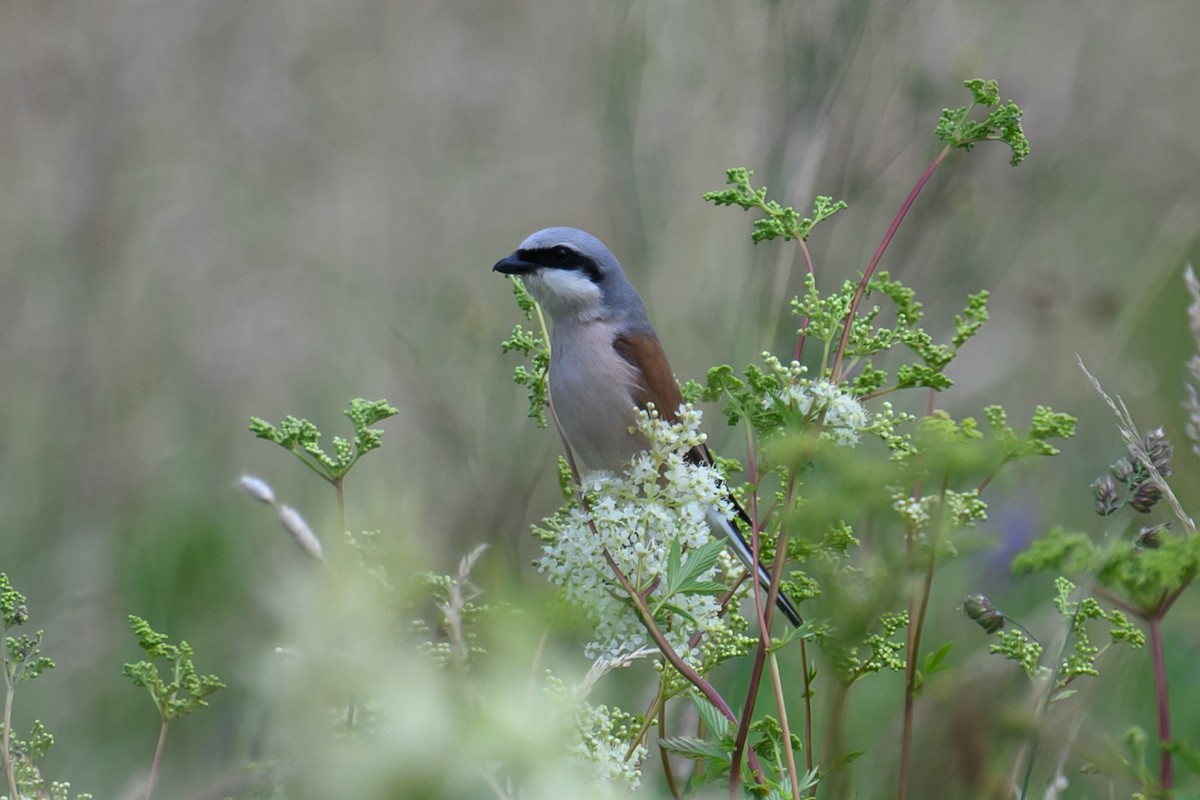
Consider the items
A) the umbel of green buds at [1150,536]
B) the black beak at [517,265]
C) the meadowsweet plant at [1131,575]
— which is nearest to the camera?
the meadowsweet plant at [1131,575]

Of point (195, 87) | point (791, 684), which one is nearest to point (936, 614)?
point (791, 684)

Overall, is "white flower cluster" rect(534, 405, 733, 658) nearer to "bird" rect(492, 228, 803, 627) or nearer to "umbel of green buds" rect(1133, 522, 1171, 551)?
"umbel of green buds" rect(1133, 522, 1171, 551)

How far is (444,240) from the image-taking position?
4285 millimetres

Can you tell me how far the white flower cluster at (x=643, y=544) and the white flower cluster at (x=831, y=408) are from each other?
80mm

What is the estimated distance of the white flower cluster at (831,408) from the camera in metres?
0.95

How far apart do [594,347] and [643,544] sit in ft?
5.82

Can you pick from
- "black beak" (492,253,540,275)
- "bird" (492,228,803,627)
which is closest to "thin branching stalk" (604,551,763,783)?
"bird" (492,228,803,627)

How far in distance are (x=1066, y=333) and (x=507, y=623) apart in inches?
137

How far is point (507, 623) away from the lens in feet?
1.89

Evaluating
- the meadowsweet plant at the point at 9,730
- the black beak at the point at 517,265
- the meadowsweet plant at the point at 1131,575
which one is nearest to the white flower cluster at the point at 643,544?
the meadowsweet plant at the point at 1131,575

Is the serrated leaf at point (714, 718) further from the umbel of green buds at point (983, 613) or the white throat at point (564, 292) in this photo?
the white throat at point (564, 292)

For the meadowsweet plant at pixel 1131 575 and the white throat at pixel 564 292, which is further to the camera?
the white throat at pixel 564 292

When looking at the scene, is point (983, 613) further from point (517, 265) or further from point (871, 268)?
point (517, 265)

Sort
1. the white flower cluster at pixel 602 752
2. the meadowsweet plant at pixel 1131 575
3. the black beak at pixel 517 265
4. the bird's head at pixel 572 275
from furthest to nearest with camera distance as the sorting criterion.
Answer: the black beak at pixel 517 265, the bird's head at pixel 572 275, the white flower cluster at pixel 602 752, the meadowsweet plant at pixel 1131 575
